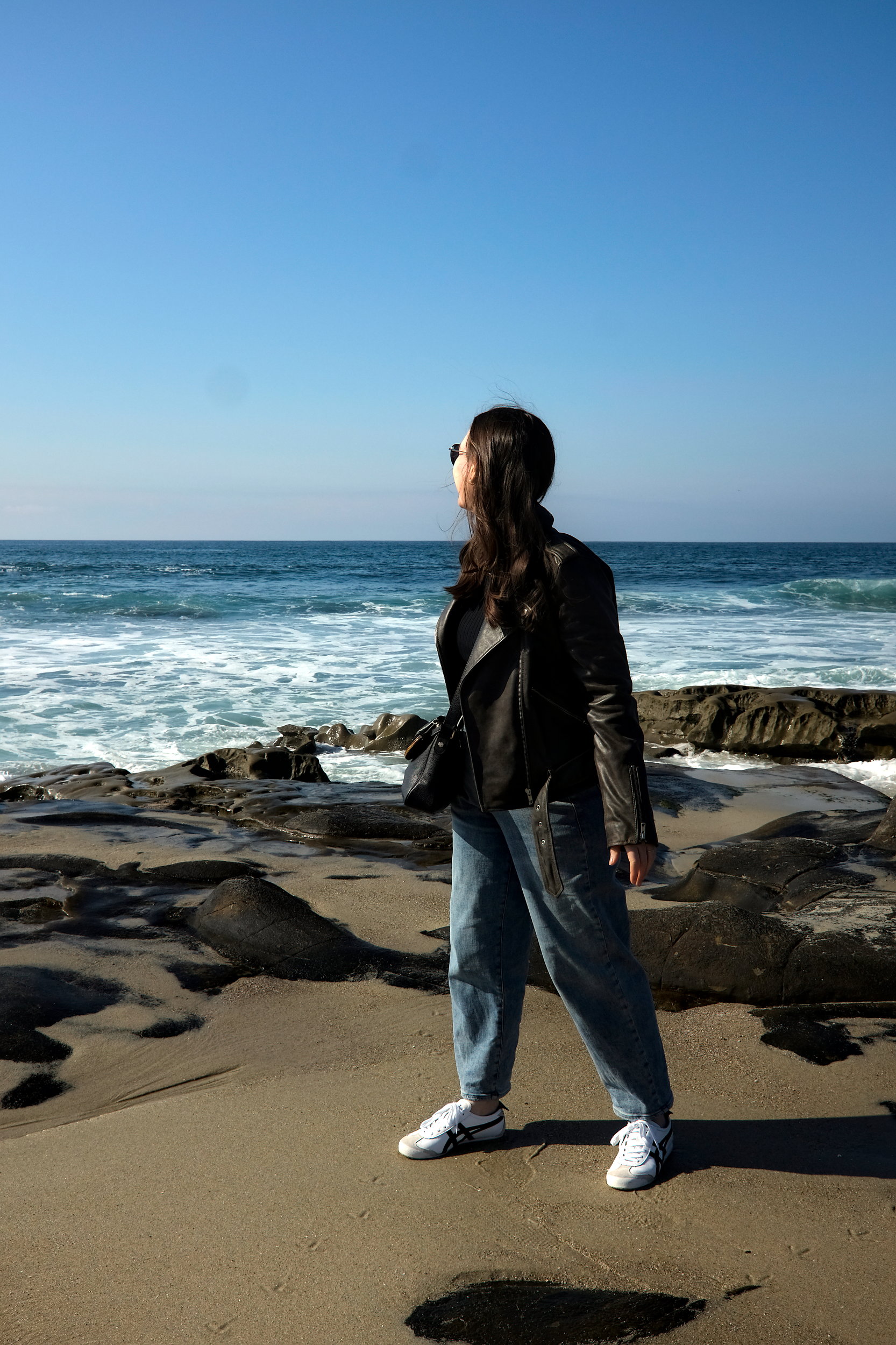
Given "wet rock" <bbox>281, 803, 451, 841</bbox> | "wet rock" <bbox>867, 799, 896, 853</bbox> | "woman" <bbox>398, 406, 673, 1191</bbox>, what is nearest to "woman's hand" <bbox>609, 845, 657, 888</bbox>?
"woman" <bbox>398, 406, 673, 1191</bbox>

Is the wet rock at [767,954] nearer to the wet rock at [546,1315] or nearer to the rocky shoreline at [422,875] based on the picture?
the rocky shoreline at [422,875]

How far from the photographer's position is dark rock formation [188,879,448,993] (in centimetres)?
387

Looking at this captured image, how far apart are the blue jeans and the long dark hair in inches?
19.5

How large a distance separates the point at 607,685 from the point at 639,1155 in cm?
119

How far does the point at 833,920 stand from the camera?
12.8 feet

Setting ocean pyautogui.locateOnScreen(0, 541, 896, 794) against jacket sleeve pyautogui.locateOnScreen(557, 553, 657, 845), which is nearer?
jacket sleeve pyautogui.locateOnScreen(557, 553, 657, 845)

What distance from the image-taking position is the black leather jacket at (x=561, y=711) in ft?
7.22

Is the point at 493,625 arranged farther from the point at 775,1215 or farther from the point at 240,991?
the point at 240,991

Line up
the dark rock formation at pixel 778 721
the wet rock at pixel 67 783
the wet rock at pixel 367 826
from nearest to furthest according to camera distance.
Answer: the wet rock at pixel 367 826 < the wet rock at pixel 67 783 < the dark rock formation at pixel 778 721

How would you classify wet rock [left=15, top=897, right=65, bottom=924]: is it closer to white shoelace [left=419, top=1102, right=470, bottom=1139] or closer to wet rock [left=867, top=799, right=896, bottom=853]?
white shoelace [left=419, top=1102, right=470, bottom=1139]

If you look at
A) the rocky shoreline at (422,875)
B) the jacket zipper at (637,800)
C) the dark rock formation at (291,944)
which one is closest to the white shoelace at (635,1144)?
the jacket zipper at (637,800)

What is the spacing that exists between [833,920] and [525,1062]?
1582 mm

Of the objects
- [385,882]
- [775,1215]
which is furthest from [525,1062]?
[385,882]

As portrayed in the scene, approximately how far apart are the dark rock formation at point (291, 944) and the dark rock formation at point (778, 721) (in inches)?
271
